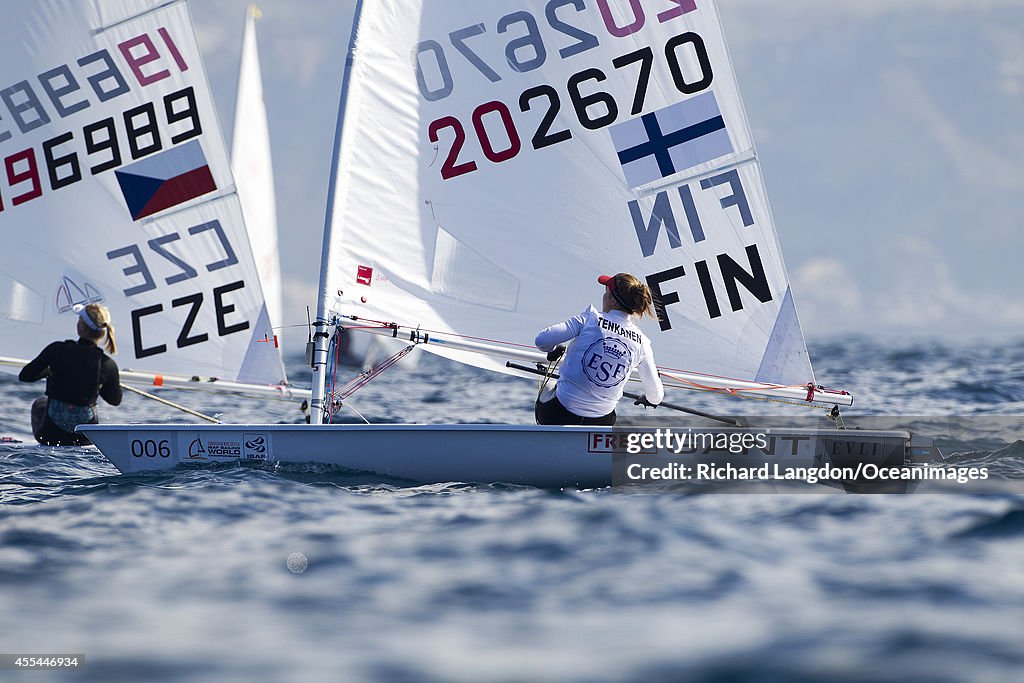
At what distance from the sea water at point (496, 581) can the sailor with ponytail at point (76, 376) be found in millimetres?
1060

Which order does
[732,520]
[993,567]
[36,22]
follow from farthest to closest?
1. [36,22]
2. [732,520]
3. [993,567]

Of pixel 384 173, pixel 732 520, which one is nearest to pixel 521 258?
pixel 384 173

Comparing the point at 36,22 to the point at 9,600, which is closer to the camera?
the point at 9,600

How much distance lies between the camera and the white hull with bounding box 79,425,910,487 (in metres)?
5.24

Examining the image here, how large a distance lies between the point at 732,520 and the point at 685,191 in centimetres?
300

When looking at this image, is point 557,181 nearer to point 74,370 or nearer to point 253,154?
point 74,370

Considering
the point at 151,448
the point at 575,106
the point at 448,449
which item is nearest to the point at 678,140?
the point at 575,106

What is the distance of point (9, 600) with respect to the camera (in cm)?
313

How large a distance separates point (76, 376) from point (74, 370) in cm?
4

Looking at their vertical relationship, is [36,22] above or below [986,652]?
above

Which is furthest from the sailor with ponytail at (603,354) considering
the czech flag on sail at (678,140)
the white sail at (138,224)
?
the white sail at (138,224)

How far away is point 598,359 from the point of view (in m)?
5.21

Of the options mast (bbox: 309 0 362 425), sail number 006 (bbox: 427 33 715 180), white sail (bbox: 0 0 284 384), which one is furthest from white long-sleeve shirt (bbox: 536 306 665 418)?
white sail (bbox: 0 0 284 384)

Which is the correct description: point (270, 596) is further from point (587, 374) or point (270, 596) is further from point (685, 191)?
point (685, 191)
